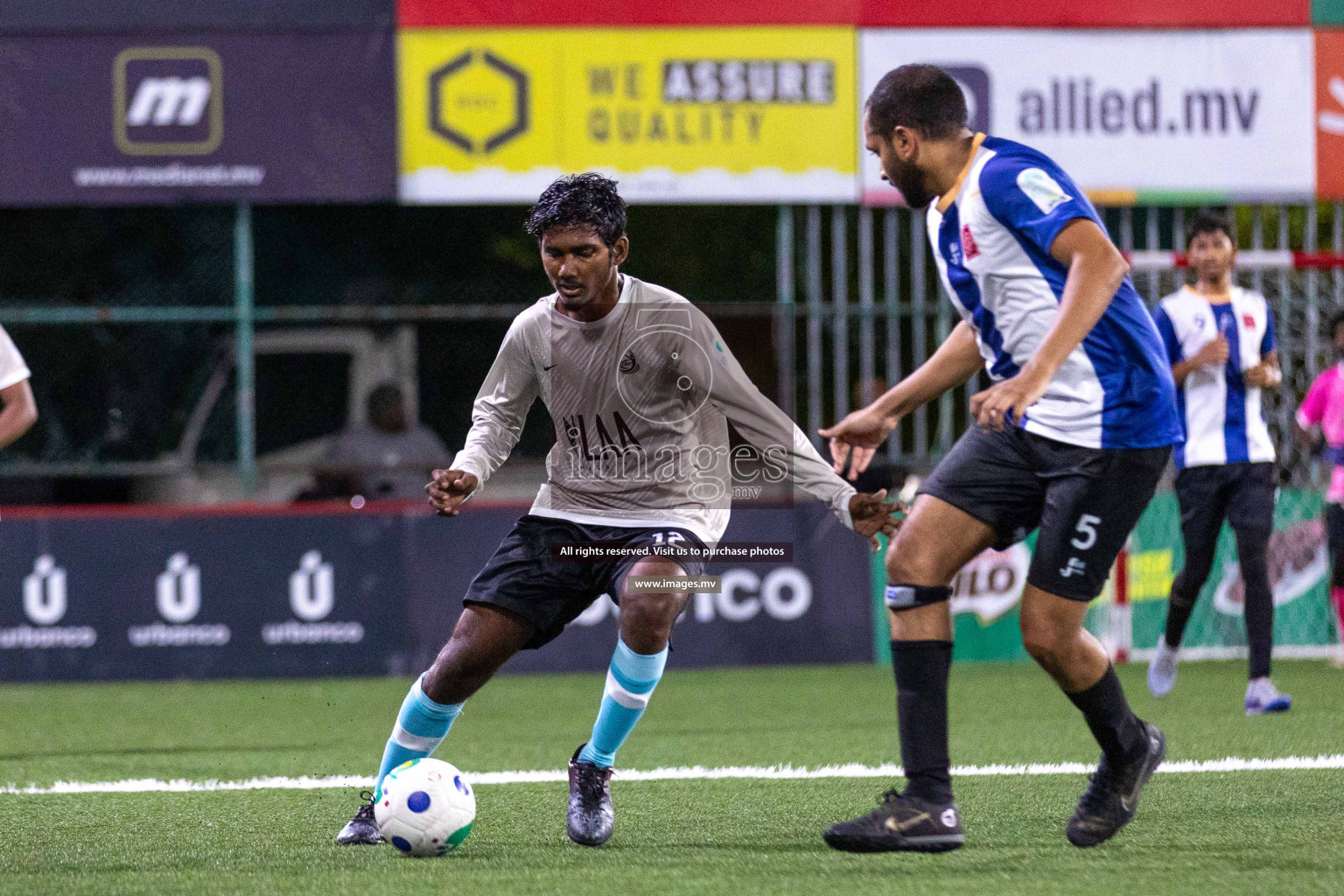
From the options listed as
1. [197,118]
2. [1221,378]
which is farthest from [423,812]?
[197,118]

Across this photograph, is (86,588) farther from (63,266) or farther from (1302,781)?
(1302,781)

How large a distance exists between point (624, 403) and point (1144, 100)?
7.96 m

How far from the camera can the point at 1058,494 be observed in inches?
177

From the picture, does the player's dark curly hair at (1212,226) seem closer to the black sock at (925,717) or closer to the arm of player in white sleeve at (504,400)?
the arm of player in white sleeve at (504,400)

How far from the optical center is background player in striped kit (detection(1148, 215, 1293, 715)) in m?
8.12

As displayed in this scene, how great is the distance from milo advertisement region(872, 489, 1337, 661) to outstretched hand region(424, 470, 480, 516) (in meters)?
6.23

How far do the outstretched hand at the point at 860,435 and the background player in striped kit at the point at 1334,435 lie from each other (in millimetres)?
5486

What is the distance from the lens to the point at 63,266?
44.9ft

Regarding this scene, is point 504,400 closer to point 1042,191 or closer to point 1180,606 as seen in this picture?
point 1042,191

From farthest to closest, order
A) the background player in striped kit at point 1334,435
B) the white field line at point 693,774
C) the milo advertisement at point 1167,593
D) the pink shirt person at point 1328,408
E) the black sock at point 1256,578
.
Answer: the milo advertisement at point 1167,593 → the pink shirt person at point 1328,408 → the background player in striped kit at point 1334,435 → the black sock at point 1256,578 → the white field line at point 693,774

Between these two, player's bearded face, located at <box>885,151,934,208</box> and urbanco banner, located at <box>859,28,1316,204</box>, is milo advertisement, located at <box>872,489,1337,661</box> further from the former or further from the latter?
player's bearded face, located at <box>885,151,934,208</box>

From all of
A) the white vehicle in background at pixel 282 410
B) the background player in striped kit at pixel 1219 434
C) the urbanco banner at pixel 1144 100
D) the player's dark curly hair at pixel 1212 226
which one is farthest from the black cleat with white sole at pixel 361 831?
the urbanco banner at pixel 1144 100

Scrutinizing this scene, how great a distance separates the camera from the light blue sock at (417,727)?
4.89 meters

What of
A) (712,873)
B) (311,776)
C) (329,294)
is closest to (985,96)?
(329,294)
